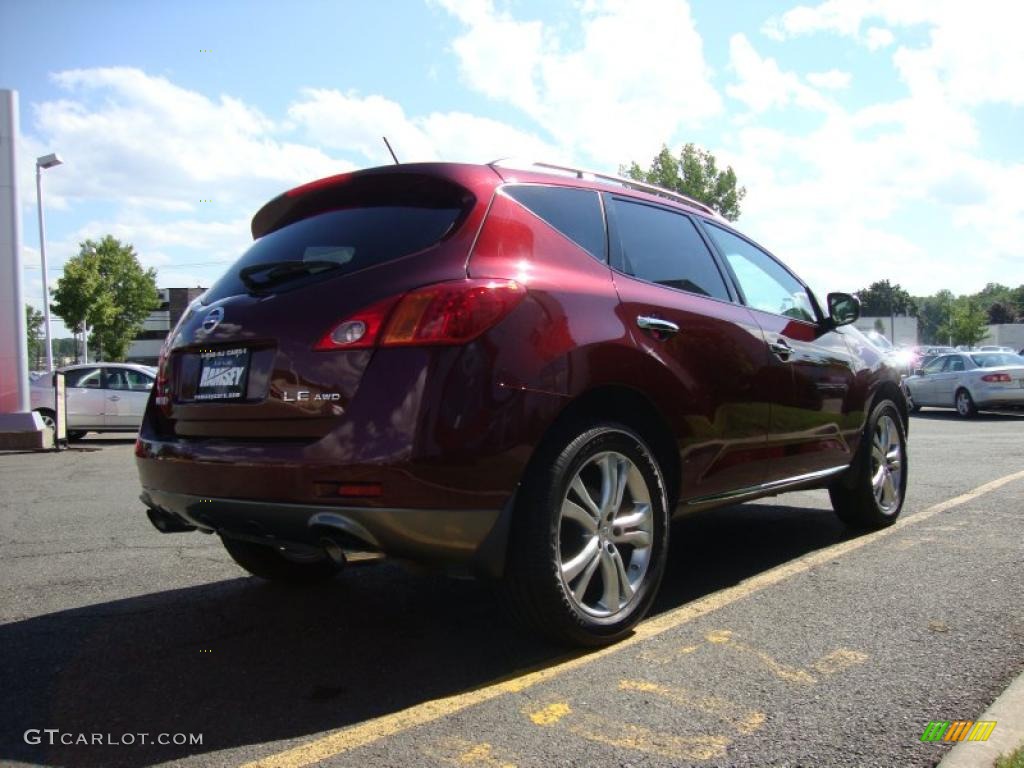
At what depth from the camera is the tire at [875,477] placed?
16.9 ft

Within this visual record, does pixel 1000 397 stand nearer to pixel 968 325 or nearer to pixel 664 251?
pixel 664 251

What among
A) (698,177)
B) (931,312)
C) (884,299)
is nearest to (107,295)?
(698,177)

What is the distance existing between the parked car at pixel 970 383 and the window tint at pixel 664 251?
15.9 metres

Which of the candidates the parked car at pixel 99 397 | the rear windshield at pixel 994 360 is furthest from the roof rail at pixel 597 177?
the rear windshield at pixel 994 360

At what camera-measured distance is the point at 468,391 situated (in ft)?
8.87

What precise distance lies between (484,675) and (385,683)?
1.10 feet

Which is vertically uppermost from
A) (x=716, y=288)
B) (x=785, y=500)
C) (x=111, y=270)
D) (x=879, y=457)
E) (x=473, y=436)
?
(x=111, y=270)

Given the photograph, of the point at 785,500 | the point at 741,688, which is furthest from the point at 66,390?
the point at 741,688

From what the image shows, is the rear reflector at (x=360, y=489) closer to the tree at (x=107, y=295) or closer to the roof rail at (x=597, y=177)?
the roof rail at (x=597, y=177)

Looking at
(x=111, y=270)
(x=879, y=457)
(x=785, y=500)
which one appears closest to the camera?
(x=879, y=457)

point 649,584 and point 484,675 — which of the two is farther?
point 649,584

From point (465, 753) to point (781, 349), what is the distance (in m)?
2.77

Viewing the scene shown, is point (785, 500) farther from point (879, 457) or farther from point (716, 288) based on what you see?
point (716, 288)

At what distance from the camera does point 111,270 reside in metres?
52.3
